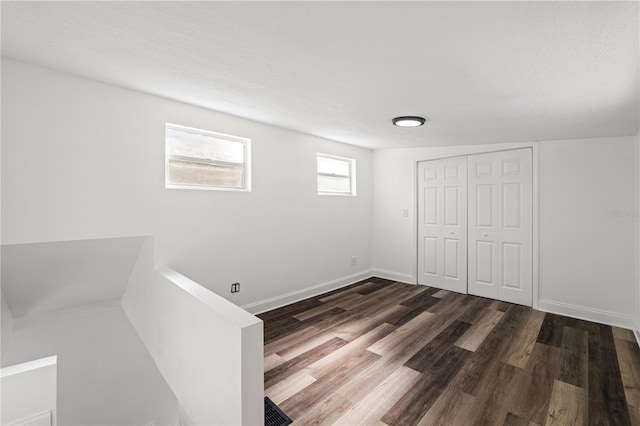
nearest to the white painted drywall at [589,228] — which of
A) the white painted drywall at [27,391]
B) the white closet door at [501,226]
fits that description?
the white closet door at [501,226]

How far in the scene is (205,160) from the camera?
3057 millimetres

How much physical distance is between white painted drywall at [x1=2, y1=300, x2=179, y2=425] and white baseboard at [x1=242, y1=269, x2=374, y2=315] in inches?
44.8

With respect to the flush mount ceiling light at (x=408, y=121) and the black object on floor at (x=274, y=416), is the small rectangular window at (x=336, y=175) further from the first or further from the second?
the black object on floor at (x=274, y=416)

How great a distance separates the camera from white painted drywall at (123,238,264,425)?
145cm

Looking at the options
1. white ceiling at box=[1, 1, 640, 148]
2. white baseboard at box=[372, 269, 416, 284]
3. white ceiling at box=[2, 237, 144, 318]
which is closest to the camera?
white ceiling at box=[1, 1, 640, 148]

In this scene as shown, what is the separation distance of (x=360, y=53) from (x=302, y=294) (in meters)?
3.08

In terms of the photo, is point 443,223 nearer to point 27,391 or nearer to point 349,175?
point 349,175

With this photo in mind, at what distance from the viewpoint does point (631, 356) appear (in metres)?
2.60

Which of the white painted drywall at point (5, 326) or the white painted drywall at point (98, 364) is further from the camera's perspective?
the white painted drywall at point (98, 364)

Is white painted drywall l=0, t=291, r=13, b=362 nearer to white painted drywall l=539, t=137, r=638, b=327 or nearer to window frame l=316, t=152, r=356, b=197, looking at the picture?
window frame l=316, t=152, r=356, b=197

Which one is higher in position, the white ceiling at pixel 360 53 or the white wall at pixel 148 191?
the white ceiling at pixel 360 53

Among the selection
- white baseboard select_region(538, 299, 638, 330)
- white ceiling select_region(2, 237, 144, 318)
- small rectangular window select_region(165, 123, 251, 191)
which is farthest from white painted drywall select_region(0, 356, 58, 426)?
white baseboard select_region(538, 299, 638, 330)

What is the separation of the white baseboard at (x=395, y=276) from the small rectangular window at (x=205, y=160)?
2929 millimetres

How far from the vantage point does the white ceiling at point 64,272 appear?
2.15 meters
